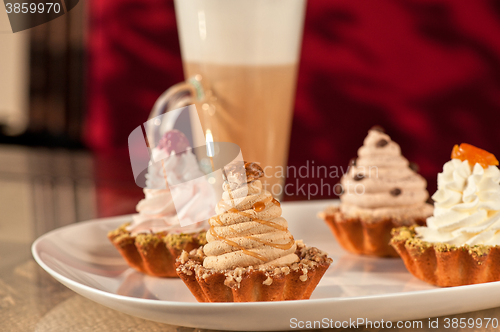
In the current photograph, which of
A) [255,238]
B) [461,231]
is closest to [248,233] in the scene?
[255,238]

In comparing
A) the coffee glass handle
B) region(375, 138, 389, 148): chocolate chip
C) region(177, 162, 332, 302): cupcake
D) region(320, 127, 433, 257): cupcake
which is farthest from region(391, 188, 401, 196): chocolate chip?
the coffee glass handle

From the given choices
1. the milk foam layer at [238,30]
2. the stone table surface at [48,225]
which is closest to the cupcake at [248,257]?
the stone table surface at [48,225]

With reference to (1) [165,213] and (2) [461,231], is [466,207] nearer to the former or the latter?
(2) [461,231]

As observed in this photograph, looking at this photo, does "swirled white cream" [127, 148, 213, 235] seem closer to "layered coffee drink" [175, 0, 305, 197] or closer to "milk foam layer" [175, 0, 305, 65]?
"layered coffee drink" [175, 0, 305, 197]

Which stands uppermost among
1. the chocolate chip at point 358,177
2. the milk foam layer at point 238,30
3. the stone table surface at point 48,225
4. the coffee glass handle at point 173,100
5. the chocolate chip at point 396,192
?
the milk foam layer at point 238,30

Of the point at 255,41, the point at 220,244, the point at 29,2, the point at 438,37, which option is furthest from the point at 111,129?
the point at 220,244

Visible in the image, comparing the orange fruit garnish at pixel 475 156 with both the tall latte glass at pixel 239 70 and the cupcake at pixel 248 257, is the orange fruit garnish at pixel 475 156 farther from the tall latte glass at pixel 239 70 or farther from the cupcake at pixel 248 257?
the tall latte glass at pixel 239 70
